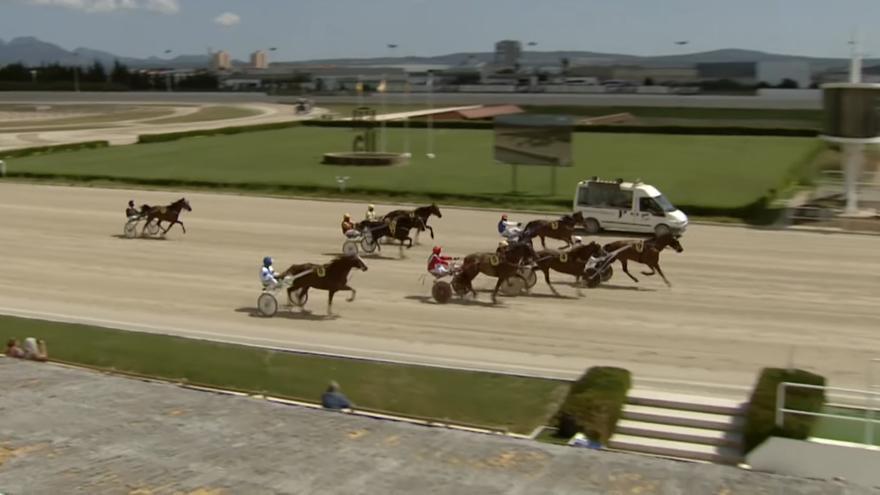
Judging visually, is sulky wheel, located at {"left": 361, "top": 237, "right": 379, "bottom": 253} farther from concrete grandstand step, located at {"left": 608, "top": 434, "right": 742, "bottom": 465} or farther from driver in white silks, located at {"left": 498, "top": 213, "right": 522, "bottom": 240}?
concrete grandstand step, located at {"left": 608, "top": 434, "right": 742, "bottom": 465}

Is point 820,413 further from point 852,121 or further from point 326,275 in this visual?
point 852,121

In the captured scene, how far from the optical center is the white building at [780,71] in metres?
157

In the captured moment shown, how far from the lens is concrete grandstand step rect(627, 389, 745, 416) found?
13086 millimetres

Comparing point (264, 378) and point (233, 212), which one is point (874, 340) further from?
point (233, 212)

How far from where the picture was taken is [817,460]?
10.4 metres

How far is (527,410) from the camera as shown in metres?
12.9

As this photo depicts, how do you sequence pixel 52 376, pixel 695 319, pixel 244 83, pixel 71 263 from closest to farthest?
pixel 52 376 → pixel 695 319 → pixel 71 263 → pixel 244 83

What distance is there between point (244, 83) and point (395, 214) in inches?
6090

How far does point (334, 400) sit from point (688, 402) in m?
4.72

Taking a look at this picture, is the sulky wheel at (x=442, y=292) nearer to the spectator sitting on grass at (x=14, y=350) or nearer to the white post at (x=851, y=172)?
the spectator sitting on grass at (x=14, y=350)

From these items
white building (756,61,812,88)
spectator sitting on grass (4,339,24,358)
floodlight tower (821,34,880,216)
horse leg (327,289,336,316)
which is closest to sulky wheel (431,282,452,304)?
horse leg (327,289,336,316)

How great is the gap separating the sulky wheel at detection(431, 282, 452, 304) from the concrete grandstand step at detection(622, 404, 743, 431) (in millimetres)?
7075

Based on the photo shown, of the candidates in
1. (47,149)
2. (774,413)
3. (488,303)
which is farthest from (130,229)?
(47,149)

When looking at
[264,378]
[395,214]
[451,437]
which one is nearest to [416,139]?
[395,214]
